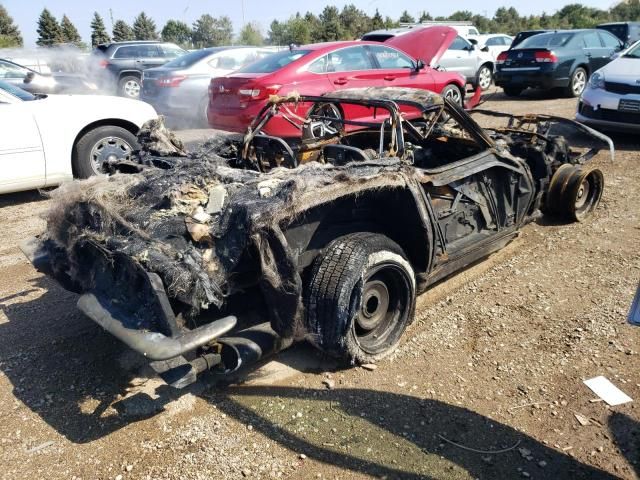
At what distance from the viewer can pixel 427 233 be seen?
11.5ft

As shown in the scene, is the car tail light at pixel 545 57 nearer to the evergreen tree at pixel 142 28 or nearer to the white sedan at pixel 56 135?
the white sedan at pixel 56 135

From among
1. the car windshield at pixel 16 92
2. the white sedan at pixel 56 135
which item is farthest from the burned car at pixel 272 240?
the car windshield at pixel 16 92

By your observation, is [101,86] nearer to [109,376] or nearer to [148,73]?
[148,73]

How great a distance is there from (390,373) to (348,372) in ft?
0.86

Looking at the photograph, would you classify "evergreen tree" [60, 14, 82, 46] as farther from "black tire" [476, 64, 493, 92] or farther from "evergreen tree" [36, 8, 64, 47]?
"black tire" [476, 64, 493, 92]

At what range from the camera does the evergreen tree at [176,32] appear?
59272mm

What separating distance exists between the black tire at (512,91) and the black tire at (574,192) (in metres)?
8.35

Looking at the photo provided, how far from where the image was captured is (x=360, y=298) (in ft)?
10.1

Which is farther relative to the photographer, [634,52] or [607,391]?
[634,52]

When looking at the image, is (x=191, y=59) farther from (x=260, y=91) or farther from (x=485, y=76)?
(x=485, y=76)

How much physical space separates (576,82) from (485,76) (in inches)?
124

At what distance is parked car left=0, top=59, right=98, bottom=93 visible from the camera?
38.8 ft

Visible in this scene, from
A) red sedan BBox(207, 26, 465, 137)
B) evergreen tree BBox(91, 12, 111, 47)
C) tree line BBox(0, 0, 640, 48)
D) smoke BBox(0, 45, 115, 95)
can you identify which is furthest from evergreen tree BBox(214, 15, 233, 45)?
red sedan BBox(207, 26, 465, 137)

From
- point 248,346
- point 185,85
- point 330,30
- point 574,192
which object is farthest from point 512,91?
point 330,30
